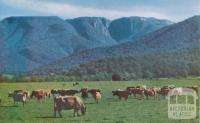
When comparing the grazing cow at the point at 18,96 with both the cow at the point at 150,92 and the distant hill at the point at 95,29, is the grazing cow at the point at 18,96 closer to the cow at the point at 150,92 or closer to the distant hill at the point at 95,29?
the distant hill at the point at 95,29

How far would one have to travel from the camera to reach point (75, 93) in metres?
19.1

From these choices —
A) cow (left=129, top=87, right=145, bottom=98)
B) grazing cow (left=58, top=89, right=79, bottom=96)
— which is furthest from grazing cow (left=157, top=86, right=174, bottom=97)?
grazing cow (left=58, top=89, right=79, bottom=96)

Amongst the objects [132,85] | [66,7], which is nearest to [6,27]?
[66,7]

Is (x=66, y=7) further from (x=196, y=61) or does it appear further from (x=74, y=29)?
(x=196, y=61)

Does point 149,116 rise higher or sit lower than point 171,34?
lower

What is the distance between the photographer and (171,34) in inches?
734

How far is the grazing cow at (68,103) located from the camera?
18719mm

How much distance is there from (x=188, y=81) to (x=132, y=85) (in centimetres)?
91

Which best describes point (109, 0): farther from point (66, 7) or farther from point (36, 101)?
point (36, 101)

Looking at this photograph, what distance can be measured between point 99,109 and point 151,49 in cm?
119

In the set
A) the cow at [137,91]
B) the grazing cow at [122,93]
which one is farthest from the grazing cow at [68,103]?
the cow at [137,91]

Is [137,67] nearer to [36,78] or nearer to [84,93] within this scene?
[84,93]

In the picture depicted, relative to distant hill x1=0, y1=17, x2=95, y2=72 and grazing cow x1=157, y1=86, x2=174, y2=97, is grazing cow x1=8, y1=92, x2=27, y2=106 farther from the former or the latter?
grazing cow x1=157, y1=86, x2=174, y2=97

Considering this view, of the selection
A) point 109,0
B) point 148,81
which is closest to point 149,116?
point 148,81
